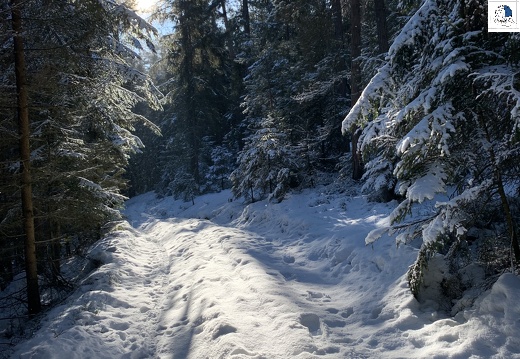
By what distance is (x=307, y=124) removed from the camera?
56.7 feet

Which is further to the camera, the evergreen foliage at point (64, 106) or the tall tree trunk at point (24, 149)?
the evergreen foliage at point (64, 106)

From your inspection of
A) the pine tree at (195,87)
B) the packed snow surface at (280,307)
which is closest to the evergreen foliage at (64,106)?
the packed snow surface at (280,307)

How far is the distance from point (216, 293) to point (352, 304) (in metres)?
2.59

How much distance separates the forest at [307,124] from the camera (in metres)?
4.11

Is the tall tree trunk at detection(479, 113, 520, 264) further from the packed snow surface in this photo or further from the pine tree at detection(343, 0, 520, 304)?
the packed snow surface

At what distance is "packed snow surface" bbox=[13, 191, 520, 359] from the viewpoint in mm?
4066

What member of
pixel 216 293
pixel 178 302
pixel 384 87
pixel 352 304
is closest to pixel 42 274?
pixel 178 302

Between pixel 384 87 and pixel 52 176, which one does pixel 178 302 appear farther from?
pixel 384 87

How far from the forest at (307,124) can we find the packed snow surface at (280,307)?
0.64m

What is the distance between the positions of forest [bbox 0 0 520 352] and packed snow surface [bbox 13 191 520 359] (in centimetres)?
64

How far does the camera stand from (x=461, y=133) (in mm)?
4375

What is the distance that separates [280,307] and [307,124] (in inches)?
506

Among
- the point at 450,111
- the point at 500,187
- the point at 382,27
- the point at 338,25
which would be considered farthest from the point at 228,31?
the point at 500,187

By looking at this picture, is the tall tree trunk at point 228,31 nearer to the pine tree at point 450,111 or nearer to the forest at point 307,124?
the forest at point 307,124
